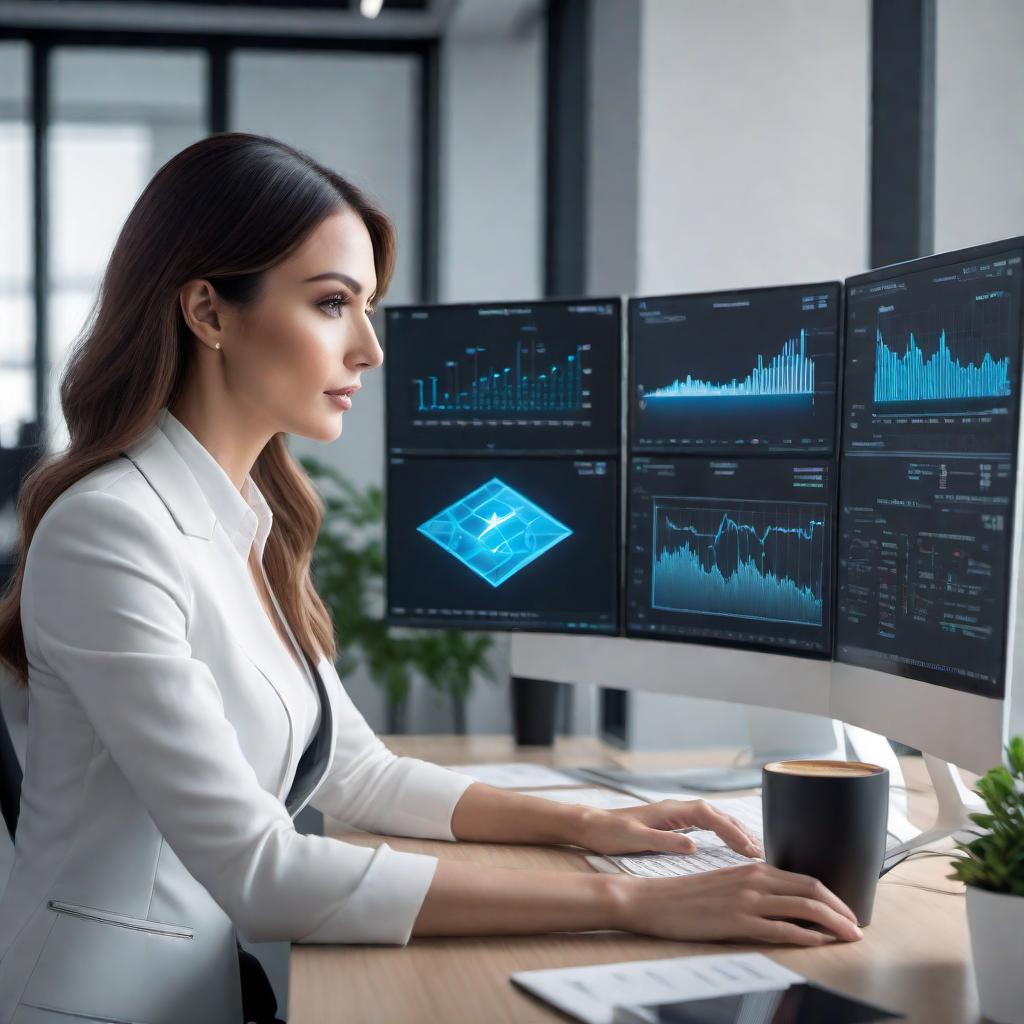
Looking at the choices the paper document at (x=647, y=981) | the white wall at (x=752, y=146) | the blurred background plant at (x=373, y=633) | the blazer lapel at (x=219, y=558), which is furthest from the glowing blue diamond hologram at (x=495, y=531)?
the blurred background plant at (x=373, y=633)

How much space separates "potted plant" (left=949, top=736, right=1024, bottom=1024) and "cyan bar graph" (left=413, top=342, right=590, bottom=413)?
0.92m

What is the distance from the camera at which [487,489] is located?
177 cm

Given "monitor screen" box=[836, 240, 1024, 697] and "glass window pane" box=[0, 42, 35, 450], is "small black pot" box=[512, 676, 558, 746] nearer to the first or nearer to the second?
"monitor screen" box=[836, 240, 1024, 697]

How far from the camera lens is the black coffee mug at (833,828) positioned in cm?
102

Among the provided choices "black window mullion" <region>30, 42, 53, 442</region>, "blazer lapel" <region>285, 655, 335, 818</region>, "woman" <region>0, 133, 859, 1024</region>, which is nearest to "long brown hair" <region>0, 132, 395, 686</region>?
"woman" <region>0, 133, 859, 1024</region>

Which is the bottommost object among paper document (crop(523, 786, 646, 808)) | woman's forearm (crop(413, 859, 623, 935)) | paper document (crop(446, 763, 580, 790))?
paper document (crop(446, 763, 580, 790))

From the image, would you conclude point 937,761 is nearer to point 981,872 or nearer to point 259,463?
point 981,872

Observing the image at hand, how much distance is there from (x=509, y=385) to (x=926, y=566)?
737 mm

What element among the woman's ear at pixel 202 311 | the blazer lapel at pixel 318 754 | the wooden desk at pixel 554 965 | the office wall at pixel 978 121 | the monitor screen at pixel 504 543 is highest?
the office wall at pixel 978 121

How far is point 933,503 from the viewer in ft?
3.87

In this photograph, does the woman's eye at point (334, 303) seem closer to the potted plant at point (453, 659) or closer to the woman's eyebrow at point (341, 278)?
the woman's eyebrow at point (341, 278)

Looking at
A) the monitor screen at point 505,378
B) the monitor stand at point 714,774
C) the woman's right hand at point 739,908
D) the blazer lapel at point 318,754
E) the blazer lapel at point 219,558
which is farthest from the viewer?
the monitor screen at point 505,378

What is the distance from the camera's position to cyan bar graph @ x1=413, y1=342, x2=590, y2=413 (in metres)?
1.73

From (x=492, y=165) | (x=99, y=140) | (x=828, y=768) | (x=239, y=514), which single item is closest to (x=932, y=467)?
(x=828, y=768)
